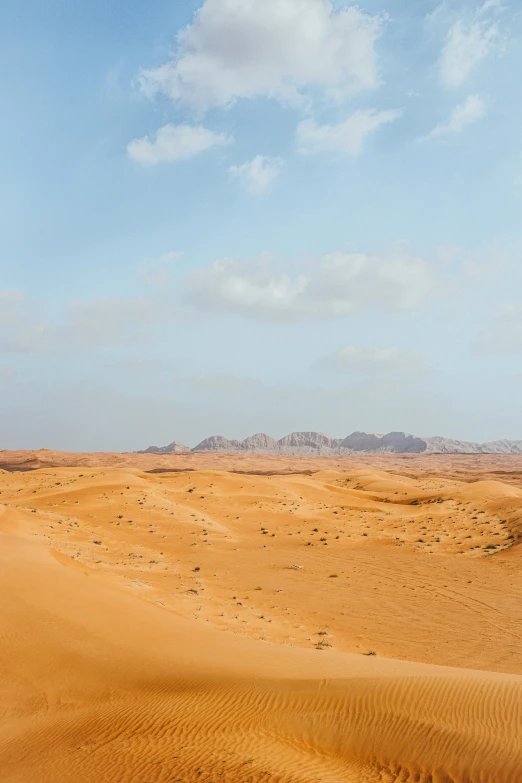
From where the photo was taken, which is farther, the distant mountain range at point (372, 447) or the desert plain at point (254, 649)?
the distant mountain range at point (372, 447)

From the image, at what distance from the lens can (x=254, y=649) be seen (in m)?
9.54

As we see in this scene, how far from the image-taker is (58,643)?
9633 mm

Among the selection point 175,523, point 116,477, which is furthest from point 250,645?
point 116,477

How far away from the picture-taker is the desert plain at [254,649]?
5672 mm

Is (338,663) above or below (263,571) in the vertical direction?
above

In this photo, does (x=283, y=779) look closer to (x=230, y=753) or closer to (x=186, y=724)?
(x=230, y=753)

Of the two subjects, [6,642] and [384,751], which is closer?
[384,751]

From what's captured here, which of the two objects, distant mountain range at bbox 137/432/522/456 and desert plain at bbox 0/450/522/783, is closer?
desert plain at bbox 0/450/522/783

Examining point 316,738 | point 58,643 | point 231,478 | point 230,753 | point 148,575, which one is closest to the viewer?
point 230,753

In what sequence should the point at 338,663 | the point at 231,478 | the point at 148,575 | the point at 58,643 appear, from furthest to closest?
the point at 231,478, the point at 148,575, the point at 58,643, the point at 338,663

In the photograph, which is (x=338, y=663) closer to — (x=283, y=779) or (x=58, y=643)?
(x=283, y=779)

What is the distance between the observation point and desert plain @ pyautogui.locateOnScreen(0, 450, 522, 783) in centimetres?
567

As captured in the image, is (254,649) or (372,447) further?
(372,447)

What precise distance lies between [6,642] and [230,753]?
6.02 meters
